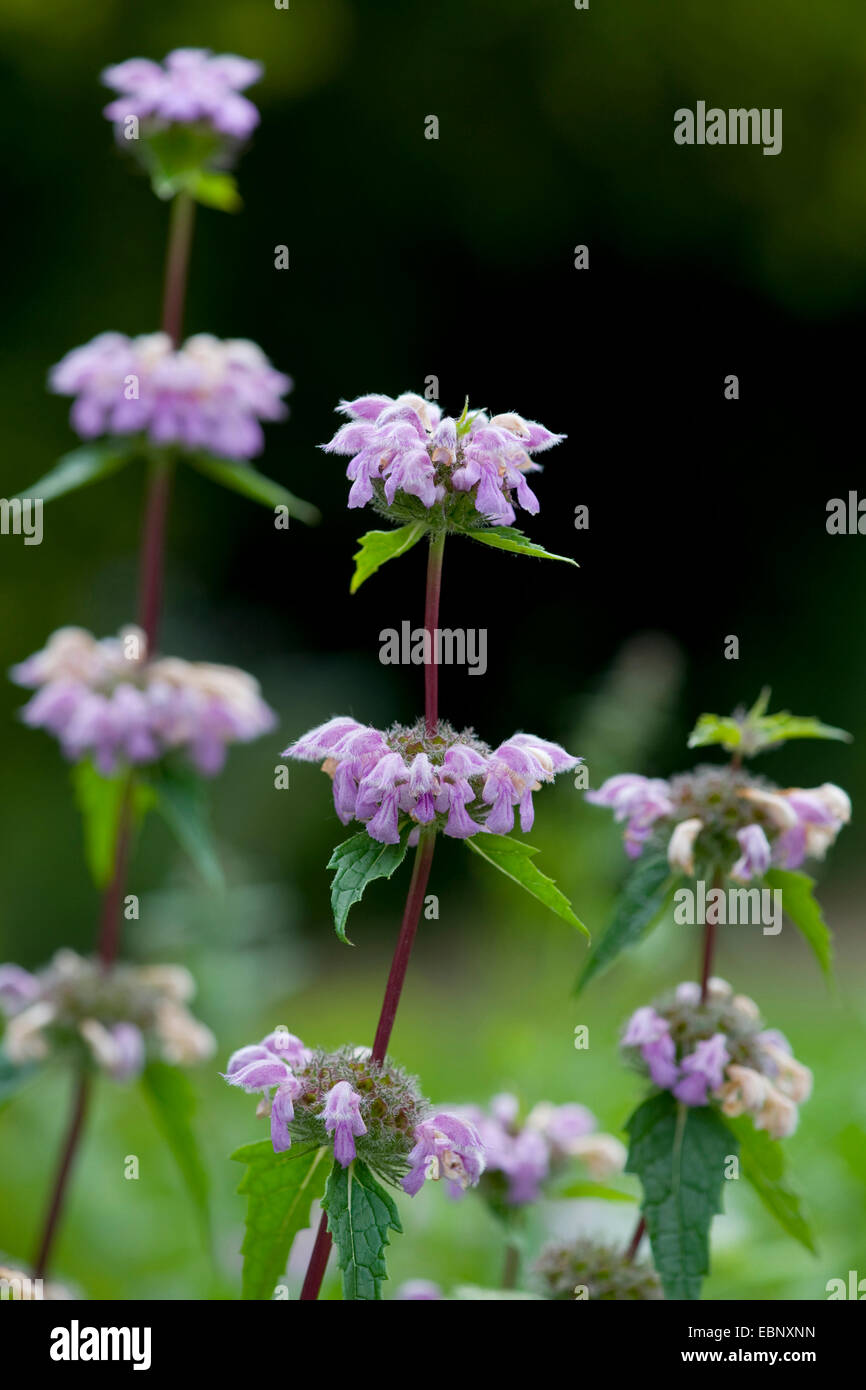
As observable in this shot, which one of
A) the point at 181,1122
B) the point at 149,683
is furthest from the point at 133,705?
the point at 181,1122

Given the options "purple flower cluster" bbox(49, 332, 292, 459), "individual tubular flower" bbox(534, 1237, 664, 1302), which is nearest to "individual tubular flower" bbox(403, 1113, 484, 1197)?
"individual tubular flower" bbox(534, 1237, 664, 1302)

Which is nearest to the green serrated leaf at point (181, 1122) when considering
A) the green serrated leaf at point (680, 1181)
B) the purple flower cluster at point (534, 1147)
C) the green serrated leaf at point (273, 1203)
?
the purple flower cluster at point (534, 1147)

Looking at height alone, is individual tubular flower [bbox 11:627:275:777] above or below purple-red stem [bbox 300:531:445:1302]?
above

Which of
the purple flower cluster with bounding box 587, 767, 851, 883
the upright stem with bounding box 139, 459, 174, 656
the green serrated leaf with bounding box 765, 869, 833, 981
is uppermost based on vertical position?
the upright stem with bounding box 139, 459, 174, 656

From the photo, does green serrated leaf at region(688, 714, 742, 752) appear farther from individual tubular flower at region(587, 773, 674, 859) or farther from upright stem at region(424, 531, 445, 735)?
upright stem at region(424, 531, 445, 735)

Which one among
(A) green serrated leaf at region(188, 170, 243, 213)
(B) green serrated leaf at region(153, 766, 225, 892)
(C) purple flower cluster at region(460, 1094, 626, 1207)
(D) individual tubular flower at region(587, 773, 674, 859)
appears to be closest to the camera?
A: (D) individual tubular flower at region(587, 773, 674, 859)
